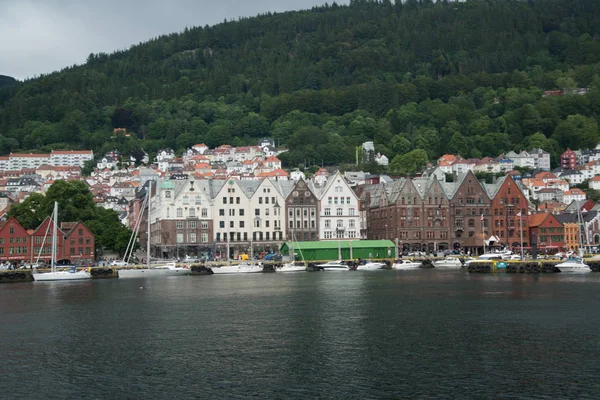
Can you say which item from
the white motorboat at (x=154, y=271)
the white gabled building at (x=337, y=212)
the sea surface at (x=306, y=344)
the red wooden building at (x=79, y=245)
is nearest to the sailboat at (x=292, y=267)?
the white motorboat at (x=154, y=271)

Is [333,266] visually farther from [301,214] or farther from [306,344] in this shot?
[306,344]

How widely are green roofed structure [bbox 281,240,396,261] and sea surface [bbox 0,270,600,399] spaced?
4095 centimetres

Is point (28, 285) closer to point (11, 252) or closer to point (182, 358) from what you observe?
point (11, 252)

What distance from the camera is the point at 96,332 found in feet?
145

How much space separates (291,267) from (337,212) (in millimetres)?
21107

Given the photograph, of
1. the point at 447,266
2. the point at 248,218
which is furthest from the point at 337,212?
the point at 447,266

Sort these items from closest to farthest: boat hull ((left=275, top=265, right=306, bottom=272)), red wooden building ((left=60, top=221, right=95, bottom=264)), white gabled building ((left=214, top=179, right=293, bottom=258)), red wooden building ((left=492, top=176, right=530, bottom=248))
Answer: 1. boat hull ((left=275, top=265, right=306, bottom=272))
2. red wooden building ((left=60, top=221, right=95, bottom=264))
3. white gabled building ((left=214, top=179, right=293, bottom=258))
4. red wooden building ((left=492, top=176, right=530, bottom=248))

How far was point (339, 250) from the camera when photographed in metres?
109

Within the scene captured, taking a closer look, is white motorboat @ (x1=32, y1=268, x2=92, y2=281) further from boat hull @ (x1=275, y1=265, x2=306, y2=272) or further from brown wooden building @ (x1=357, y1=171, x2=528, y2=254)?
brown wooden building @ (x1=357, y1=171, x2=528, y2=254)

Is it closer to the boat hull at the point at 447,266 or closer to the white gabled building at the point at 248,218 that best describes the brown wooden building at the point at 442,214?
the boat hull at the point at 447,266

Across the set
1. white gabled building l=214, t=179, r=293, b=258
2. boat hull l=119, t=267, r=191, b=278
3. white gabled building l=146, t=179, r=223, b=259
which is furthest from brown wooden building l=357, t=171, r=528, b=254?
boat hull l=119, t=267, r=191, b=278

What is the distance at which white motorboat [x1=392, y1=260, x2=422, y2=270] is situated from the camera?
104938mm

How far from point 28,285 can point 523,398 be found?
2641 inches

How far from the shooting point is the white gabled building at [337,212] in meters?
119
